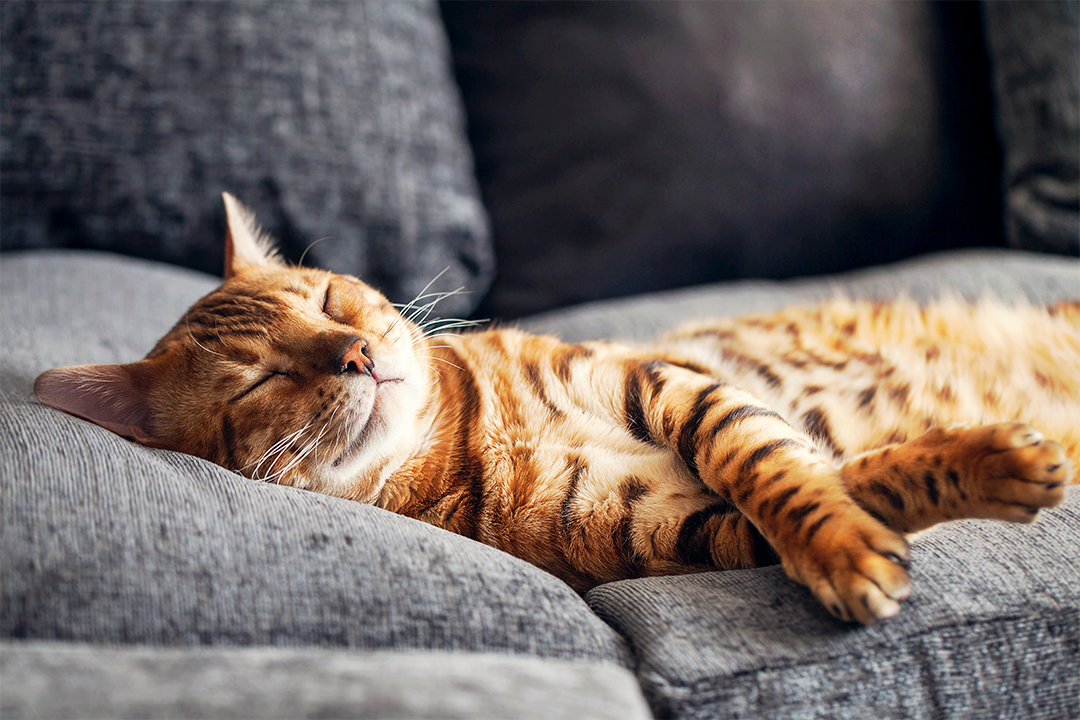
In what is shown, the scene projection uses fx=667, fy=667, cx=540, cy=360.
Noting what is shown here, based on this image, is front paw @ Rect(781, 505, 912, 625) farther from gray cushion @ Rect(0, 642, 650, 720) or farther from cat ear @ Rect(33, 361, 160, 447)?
cat ear @ Rect(33, 361, 160, 447)

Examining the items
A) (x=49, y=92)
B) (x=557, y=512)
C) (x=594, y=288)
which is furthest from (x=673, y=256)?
(x=49, y=92)

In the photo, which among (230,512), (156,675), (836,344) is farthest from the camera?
(836,344)

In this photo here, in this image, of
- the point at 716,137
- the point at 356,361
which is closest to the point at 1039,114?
the point at 716,137

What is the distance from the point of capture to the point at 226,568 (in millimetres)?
638

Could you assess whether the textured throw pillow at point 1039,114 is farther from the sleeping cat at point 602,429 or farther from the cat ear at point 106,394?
the cat ear at point 106,394

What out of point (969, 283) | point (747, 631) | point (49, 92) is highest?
point (49, 92)

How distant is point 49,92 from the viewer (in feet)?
4.84

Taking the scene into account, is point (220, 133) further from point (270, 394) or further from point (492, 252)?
point (270, 394)

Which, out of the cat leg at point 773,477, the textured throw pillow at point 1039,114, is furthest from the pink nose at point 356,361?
the textured throw pillow at point 1039,114

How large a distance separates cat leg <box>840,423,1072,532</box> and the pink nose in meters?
0.65

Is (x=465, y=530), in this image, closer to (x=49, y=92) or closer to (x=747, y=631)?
(x=747, y=631)

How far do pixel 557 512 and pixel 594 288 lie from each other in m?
1.04

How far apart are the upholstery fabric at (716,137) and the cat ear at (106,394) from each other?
1059 millimetres

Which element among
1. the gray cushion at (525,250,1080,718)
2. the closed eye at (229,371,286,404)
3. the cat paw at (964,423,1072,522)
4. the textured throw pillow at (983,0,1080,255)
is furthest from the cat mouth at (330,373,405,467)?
the textured throw pillow at (983,0,1080,255)
